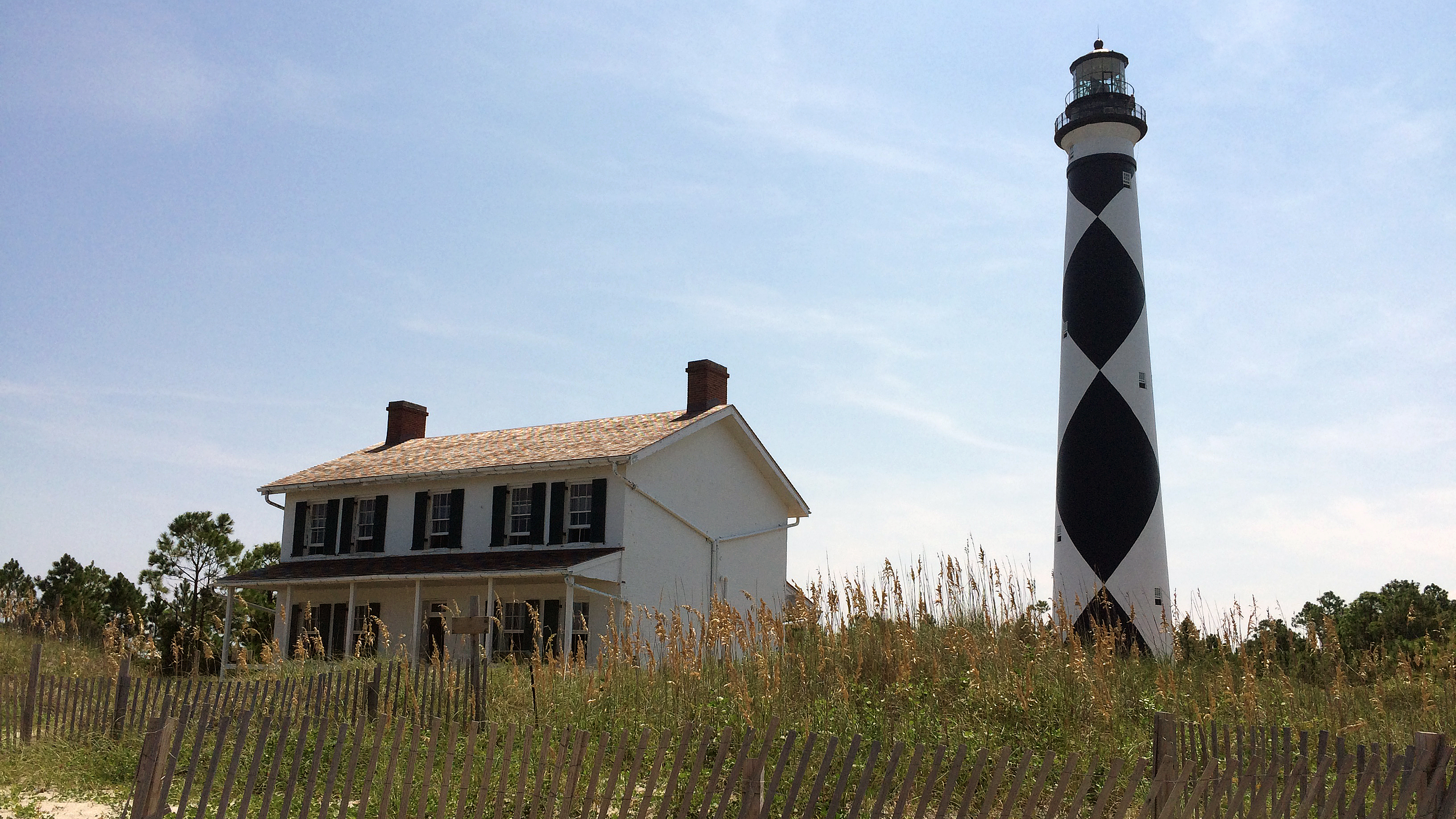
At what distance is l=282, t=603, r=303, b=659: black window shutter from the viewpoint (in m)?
23.6

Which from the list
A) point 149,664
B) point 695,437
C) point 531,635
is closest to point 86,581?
point 149,664

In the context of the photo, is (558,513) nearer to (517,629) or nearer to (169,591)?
(517,629)

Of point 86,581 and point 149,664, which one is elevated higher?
point 86,581

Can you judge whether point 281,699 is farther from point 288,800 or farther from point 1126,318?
point 1126,318

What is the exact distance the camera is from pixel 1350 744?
25.6ft

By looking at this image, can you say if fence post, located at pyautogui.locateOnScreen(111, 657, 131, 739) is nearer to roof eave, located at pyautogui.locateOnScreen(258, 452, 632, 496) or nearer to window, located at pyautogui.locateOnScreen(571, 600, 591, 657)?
window, located at pyautogui.locateOnScreen(571, 600, 591, 657)

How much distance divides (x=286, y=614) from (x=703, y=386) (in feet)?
31.5

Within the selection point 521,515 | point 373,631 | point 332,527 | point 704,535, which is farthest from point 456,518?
point 704,535

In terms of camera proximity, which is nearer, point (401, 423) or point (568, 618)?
point (568, 618)

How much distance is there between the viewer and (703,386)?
23.6 meters

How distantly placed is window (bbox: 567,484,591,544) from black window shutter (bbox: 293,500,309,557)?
21.9 ft

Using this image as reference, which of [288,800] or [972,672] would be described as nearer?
[288,800]

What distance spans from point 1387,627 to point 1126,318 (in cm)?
807

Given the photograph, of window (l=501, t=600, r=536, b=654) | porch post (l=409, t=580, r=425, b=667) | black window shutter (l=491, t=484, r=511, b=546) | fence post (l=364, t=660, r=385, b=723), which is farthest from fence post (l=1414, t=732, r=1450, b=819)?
black window shutter (l=491, t=484, r=511, b=546)
